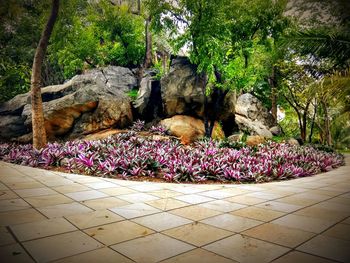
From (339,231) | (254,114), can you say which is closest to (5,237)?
(339,231)

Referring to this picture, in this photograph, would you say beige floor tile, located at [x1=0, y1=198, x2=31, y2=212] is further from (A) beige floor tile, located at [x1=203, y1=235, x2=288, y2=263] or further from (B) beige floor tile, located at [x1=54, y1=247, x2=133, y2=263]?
(A) beige floor tile, located at [x1=203, y1=235, x2=288, y2=263]

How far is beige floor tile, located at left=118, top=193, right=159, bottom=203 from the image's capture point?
4.63 m

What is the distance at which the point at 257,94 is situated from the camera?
25359mm

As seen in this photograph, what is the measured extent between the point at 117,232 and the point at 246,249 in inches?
57.4

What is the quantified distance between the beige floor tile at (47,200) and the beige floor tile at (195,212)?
186 centimetres

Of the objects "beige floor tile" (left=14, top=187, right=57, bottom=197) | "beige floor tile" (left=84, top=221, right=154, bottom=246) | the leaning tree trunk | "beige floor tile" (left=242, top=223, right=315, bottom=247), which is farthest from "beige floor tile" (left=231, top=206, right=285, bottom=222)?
the leaning tree trunk

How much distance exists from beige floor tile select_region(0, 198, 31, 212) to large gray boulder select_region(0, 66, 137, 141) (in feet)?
29.4

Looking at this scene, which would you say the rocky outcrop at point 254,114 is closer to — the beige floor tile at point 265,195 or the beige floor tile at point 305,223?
the beige floor tile at point 265,195


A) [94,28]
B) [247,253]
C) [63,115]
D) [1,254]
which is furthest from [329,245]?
[94,28]

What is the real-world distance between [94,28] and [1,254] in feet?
64.1

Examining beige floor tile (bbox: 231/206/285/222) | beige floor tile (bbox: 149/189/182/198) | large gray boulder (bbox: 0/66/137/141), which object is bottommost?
beige floor tile (bbox: 231/206/285/222)

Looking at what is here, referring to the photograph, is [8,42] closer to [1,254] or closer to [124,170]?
[124,170]

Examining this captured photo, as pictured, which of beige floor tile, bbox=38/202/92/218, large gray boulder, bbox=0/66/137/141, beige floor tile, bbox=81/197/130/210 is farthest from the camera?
large gray boulder, bbox=0/66/137/141

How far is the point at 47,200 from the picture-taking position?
4434 millimetres
